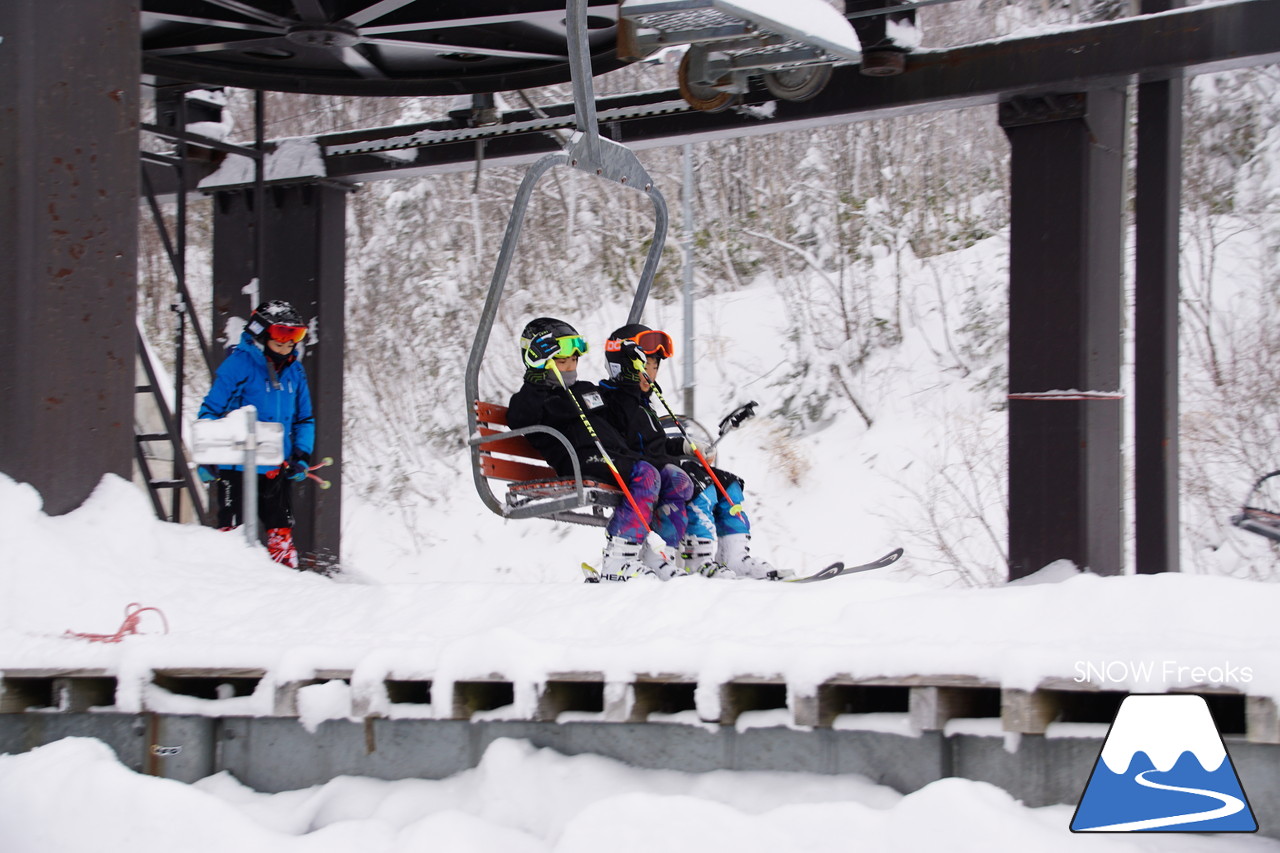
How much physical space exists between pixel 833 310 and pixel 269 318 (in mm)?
11682

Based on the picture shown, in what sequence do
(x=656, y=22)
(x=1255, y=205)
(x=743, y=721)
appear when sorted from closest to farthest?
(x=743, y=721) < (x=656, y=22) < (x=1255, y=205)

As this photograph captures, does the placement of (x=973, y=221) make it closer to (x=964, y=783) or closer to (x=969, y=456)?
(x=969, y=456)

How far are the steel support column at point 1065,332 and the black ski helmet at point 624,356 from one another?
207cm

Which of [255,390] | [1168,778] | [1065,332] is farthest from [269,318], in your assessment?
[1168,778]

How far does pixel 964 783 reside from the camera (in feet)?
11.8

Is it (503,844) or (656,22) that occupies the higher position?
(656,22)

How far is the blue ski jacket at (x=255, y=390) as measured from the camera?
6996 millimetres

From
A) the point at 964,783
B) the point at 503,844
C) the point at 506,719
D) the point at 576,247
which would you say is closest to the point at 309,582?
the point at 506,719

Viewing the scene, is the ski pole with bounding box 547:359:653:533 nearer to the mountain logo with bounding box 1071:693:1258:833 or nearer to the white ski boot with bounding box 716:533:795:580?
the white ski boot with bounding box 716:533:795:580

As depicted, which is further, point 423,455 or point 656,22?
point 423,455

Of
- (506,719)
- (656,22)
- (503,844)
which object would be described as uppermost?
(656,22)

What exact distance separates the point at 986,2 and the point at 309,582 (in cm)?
1826

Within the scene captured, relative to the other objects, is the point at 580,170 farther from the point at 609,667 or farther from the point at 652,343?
the point at 609,667

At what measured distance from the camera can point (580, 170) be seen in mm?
5652
